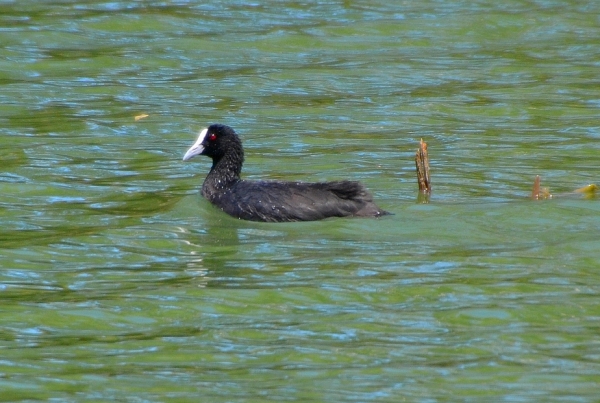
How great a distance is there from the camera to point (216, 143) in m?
12.0

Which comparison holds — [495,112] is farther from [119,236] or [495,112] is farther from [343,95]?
[119,236]

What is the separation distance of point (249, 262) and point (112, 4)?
12590mm

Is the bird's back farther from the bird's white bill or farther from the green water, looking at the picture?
the bird's white bill

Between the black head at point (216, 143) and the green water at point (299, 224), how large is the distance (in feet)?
1.44

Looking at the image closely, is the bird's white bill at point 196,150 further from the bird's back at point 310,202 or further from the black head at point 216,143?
the bird's back at point 310,202

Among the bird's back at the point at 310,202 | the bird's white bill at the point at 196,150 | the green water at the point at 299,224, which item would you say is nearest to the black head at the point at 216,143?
the bird's white bill at the point at 196,150

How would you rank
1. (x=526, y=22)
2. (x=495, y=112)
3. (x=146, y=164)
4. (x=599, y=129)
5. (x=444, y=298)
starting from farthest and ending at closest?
(x=526, y=22) < (x=495, y=112) < (x=599, y=129) < (x=146, y=164) < (x=444, y=298)

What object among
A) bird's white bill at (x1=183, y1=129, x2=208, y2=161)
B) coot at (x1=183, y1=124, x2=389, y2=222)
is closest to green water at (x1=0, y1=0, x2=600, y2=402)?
coot at (x1=183, y1=124, x2=389, y2=222)

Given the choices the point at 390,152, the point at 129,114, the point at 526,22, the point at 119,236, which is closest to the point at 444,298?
the point at 119,236

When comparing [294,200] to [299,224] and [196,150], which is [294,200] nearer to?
[299,224]

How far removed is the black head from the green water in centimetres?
Answer: 44

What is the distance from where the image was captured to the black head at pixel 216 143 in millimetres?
11922

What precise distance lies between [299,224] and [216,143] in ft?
5.11

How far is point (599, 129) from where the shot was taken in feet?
48.9
